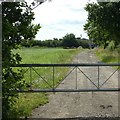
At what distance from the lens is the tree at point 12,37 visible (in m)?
7.90

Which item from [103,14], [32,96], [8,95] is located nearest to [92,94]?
[32,96]

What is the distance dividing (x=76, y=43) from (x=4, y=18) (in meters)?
107

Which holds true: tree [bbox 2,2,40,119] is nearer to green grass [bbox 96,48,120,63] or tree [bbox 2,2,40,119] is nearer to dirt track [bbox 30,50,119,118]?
dirt track [bbox 30,50,119,118]

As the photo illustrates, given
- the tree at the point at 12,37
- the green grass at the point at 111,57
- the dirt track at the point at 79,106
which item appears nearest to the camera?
the tree at the point at 12,37

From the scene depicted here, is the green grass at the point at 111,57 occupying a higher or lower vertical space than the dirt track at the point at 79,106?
higher

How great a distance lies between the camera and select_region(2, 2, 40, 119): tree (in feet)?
25.9

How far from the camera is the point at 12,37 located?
823 centimetres

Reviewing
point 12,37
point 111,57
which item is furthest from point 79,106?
point 111,57

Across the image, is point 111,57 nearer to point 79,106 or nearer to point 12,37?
point 79,106

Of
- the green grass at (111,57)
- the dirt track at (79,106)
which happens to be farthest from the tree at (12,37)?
the green grass at (111,57)

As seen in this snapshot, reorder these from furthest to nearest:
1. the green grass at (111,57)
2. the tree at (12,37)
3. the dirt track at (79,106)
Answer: the green grass at (111,57) < the dirt track at (79,106) < the tree at (12,37)

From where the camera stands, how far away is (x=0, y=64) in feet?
25.3

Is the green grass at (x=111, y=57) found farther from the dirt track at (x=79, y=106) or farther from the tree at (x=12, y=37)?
the tree at (x=12, y=37)

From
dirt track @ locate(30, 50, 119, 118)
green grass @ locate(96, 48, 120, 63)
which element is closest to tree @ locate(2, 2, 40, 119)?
dirt track @ locate(30, 50, 119, 118)
